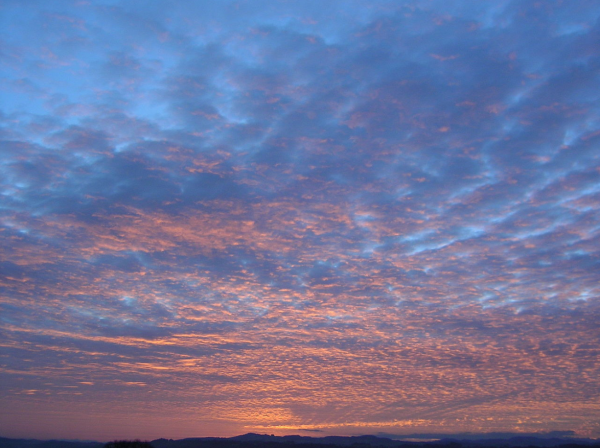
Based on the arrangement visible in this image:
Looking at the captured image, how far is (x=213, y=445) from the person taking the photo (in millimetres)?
192125

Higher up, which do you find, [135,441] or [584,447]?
[135,441]

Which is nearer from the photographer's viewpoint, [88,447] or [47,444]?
[88,447]

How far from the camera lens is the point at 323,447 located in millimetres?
194250

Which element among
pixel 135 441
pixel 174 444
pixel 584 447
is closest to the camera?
pixel 135 441

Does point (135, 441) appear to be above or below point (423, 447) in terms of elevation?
above

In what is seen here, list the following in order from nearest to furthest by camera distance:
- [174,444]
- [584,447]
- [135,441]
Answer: [135,441] < [584,447] < [174,444]

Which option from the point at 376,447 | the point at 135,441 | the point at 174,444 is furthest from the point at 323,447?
the point at 135,441

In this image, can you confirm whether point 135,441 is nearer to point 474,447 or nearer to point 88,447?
point 88,447

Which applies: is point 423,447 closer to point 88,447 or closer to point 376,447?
point 376,447

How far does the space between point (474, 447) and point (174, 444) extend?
406 ft

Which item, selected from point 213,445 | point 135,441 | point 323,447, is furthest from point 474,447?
point 135,441

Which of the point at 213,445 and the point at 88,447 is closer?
the point at 88,447

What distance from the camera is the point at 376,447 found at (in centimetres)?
19688

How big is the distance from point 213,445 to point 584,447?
141 metres
